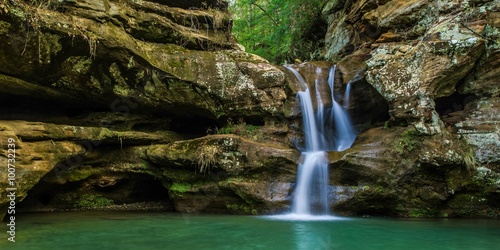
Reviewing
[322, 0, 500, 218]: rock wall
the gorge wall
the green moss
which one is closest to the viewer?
the gorge wall

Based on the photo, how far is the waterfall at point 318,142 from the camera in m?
8.45

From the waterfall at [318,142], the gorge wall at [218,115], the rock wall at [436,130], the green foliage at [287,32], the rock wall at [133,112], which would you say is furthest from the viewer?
A: the green foliage at [287,32]

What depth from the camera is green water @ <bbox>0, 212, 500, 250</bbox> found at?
17.8 feet

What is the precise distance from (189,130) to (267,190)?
3871mm

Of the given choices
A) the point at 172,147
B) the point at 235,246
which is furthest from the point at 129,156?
the point at 235,246

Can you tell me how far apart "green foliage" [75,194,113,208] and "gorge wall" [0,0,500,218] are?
0.11ft

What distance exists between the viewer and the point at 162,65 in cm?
936

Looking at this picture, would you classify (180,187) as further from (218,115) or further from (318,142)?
(318,142)

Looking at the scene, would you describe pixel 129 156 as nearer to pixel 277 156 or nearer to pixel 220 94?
pixel 220 94

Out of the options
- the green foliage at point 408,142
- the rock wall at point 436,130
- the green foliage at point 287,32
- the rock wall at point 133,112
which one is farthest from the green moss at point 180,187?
the green foliage at point 287,32

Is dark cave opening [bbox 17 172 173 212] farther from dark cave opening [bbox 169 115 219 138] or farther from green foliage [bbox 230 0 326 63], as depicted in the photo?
green foliage [bbox 230 0 326 63]

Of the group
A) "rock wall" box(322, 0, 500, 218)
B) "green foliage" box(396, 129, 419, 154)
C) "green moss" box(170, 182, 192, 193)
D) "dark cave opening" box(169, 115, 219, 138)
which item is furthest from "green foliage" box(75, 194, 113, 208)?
"green foliage" box(396, 129, 419, 154)

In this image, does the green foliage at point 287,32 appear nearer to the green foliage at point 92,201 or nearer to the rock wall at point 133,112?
the rock wall at point 133,112

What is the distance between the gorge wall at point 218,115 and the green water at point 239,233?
92cm
